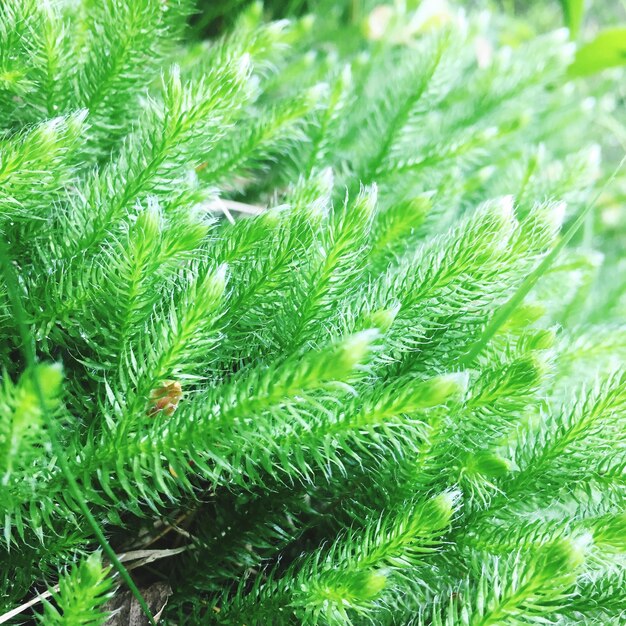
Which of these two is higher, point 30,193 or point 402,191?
point 30,193

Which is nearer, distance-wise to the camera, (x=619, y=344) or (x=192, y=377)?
(x=192, y=377)

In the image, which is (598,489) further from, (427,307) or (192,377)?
(192,377)

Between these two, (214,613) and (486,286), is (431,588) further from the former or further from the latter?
(486,286)

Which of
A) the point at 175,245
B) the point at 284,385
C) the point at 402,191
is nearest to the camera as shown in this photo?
the point at 284,385

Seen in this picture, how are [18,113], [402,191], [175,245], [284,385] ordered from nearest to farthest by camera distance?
1. [284,385]
2. [175,245]
3. [18,113]
4. [402,191]

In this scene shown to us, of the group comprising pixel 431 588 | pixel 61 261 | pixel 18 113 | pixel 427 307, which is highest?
pixel 18 113

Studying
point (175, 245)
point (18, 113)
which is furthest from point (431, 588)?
point (18, 113)

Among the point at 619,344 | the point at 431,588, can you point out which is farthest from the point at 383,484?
the point at 619,344
